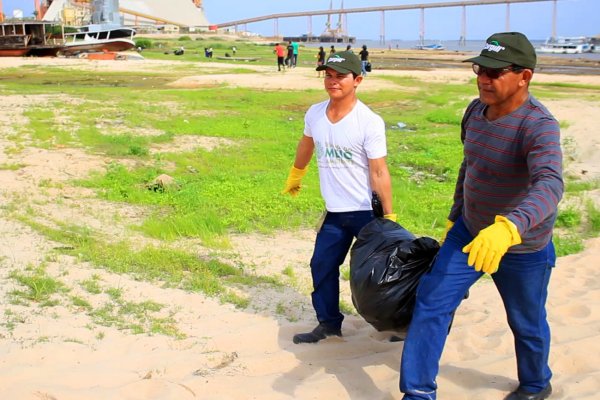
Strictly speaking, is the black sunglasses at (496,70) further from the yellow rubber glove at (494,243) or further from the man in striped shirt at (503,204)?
the yellow rubber glove at (494,243)

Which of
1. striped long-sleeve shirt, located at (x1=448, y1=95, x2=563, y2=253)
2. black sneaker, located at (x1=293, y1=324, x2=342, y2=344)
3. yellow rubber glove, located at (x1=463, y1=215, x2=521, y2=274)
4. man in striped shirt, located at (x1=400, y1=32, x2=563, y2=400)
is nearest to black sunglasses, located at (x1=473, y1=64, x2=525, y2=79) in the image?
man in striped shirt, located at (x1=400, y1=32, x2=563, y2=400)

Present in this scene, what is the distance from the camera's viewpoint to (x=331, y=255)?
4.16 m

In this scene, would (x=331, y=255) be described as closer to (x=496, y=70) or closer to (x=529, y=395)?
(x=529, y=395)

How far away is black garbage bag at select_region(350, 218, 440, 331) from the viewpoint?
3.43 metres

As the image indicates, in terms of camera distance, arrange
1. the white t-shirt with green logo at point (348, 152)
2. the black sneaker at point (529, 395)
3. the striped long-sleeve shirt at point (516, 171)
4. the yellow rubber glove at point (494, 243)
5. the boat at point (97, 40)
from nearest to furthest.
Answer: the yellow rubber glove at point (494, 243) < the striped long-sleeve shirt at point (516, 171) < the black sneaker at point (529, 395) < the white t-shirt with green logo at point (348, 152) < the boat at point (97, 40)

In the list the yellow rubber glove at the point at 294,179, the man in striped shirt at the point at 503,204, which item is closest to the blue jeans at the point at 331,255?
the yellow rubber glove at the point at 294,179

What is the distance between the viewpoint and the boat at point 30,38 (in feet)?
131

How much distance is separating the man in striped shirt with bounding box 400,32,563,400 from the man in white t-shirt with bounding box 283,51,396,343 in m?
0.77

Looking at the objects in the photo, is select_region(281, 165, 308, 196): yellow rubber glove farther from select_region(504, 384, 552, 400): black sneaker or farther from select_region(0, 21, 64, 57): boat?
select_region(0, 21, 64, 57): boat

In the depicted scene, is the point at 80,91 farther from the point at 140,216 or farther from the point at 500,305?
the point at 500,305

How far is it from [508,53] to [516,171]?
0.51m

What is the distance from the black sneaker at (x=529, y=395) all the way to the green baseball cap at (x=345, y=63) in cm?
200

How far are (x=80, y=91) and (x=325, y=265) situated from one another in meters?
15.9

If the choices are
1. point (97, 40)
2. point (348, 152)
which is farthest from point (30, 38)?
point (348, 152)
